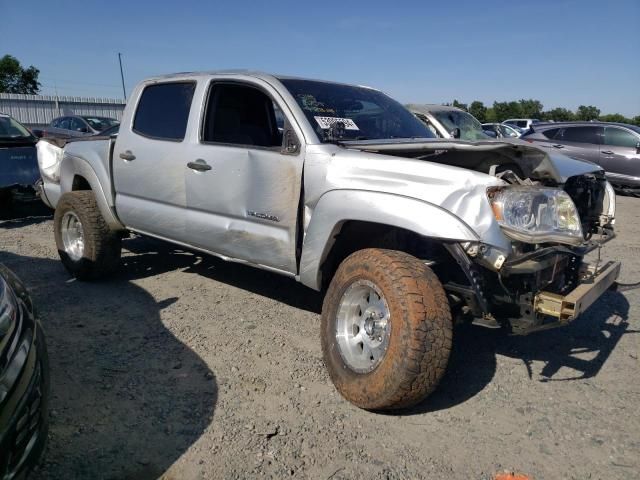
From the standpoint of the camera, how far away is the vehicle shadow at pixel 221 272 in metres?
4.96

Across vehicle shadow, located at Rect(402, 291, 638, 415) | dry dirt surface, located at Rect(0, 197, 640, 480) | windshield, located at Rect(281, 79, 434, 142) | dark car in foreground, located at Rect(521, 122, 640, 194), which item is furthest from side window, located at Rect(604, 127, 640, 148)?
windshield, located at Rect(281, 79, 434, 142)

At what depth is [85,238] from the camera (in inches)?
199

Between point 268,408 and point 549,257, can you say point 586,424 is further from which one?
point 268,408

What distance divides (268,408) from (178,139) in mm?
2373

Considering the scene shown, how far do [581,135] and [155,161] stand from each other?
11.3 metres

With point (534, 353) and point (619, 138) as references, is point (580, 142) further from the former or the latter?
point (534, 353)

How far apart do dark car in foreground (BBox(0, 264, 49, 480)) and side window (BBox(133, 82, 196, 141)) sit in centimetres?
226

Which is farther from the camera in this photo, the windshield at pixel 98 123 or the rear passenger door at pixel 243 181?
the windshield at pixel 98 123

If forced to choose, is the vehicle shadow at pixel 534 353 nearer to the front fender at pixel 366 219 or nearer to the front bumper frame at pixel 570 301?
the front bumper frame at pixel 570 301

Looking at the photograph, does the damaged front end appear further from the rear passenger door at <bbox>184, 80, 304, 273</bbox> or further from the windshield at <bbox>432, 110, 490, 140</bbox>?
the windshield at <bbox>432, 110, 490, 140</bbox>

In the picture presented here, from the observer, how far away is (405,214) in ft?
9.53

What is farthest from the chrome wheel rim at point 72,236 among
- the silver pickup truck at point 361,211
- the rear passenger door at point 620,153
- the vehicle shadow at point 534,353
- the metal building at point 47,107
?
the metal building at point 47,107

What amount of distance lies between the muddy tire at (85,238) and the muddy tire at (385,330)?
2.73 m

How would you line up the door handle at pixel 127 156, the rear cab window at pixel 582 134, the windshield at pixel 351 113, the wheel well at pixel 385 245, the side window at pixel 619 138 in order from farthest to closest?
the rear cab window at pixel 582 134 < the side window at pixel 619 138 < the door handle at pixel 127 156 < the windshield at pixel 351 113 < the wheel well at pixel 385 245
